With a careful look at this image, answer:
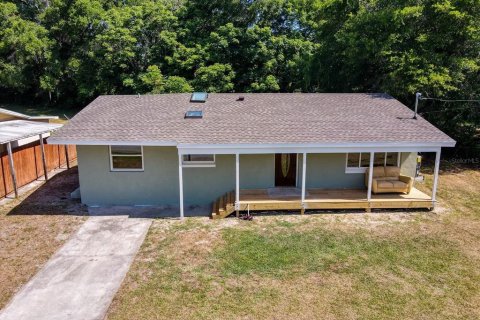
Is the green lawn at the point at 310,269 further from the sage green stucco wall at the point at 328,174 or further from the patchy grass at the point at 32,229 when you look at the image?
the patchy grass at the point at 32,229

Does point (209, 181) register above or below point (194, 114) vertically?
below

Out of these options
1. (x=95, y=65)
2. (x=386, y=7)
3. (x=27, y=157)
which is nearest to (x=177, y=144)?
(x=27, y=157)

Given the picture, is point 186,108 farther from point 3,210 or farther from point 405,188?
point 405,188

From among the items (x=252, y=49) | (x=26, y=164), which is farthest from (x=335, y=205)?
(x=252, y=49)

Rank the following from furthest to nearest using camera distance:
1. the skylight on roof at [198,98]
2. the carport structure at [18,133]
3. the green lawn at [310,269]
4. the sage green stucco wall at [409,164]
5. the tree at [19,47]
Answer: the tree at [19,47] → the skylight on roof at [198,98] → the sage green stucco wall at [409,164] → the carport structure at [18,133] → the green lawn at [310,269]

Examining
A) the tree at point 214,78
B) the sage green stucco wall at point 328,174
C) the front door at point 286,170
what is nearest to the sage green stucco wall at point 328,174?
the sage green stucco wall at point 328,174

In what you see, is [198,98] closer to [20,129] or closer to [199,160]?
[199,160]
